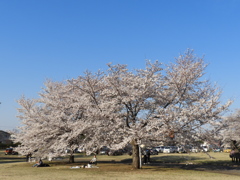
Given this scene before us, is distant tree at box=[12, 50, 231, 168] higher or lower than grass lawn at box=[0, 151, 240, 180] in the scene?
higher

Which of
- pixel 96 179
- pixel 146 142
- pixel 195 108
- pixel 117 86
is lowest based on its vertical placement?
pixel 96 179

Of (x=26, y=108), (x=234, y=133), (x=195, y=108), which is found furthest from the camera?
(x=234, y=133)

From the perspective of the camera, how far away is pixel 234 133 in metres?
42.8

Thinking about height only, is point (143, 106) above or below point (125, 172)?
above

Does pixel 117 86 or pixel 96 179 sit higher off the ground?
pixel 117 86

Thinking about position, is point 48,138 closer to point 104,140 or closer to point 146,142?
point 104,140

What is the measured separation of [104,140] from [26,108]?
14874mm

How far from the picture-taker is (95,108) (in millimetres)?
20750

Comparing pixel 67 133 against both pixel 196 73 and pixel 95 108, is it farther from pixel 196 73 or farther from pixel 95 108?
pixel 196 73

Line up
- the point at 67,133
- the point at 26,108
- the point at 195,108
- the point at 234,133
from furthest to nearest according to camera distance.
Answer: the point at 234,133 < the point at 26,108 < the point at 67,133 < the point at 195,108

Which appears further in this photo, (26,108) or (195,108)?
(26,108)

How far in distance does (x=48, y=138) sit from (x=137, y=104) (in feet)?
32.3

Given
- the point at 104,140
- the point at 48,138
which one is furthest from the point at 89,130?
the point at 48,138

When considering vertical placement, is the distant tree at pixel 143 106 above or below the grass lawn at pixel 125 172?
above
